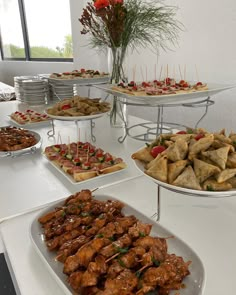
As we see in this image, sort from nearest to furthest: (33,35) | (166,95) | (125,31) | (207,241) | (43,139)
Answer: (207,241)
(166,95)
(125,31)
(43,139)
(33,35)

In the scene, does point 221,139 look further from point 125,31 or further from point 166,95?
point 125,31

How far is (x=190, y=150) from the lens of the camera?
750 mm

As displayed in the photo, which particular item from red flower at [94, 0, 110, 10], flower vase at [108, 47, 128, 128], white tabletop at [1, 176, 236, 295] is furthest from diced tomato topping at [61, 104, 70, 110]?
white tabletop at [1, 176, 236, 295]

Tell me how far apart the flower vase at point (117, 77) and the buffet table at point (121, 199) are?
0.37m

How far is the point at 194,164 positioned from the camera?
720 millimetres

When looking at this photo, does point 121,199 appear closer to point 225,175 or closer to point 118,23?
point 225,175

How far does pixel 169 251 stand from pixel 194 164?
23 cm

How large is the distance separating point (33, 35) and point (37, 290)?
190 inches

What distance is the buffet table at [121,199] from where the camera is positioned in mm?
581

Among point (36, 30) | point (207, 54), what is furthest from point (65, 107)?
point (36, 30)

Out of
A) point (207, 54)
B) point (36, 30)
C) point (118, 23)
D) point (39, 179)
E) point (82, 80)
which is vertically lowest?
point (39, 179)

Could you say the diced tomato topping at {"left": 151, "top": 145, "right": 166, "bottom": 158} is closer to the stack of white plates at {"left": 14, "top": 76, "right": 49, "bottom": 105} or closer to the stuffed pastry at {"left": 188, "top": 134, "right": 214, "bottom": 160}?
the stuffed pastry at {"left": 188, "top": 134, "right": 214, "bottom": 160}

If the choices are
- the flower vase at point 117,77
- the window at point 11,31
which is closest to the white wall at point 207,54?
the flower vase at point 117,77

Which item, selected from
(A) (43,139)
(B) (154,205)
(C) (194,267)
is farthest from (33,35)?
(C) (194,267)
